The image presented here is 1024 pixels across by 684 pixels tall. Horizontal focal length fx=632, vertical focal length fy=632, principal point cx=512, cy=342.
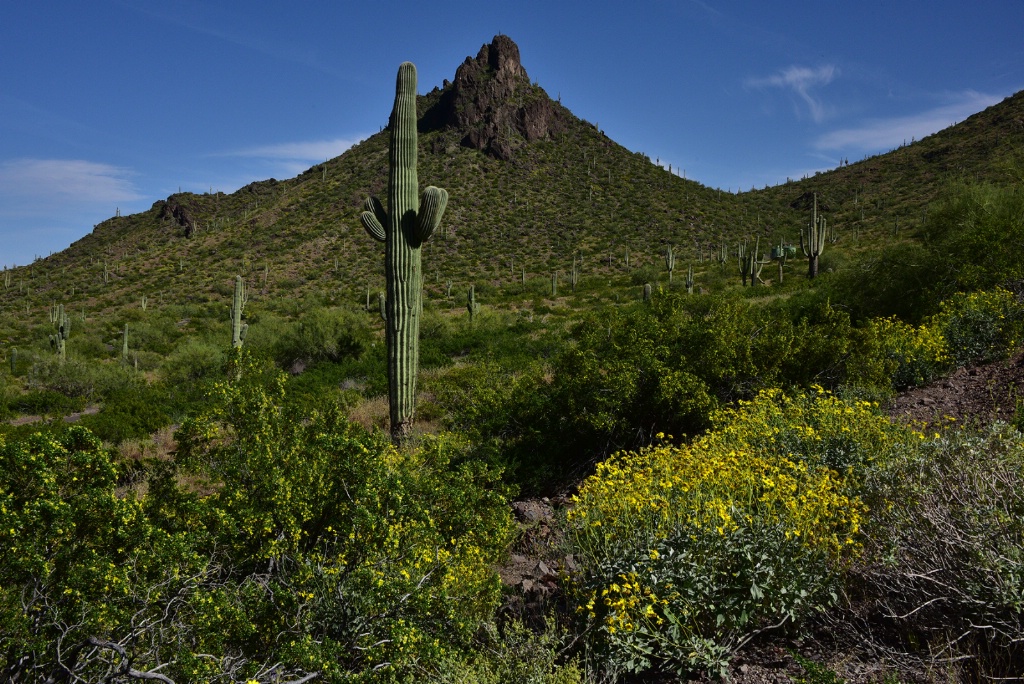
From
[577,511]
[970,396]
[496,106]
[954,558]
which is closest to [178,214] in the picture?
[496,106]

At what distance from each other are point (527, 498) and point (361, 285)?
39.6 m

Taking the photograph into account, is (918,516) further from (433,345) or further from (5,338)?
(5,338)

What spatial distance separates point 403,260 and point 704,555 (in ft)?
22.3

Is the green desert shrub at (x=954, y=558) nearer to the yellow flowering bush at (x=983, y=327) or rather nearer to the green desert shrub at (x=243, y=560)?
the green desert shrub at (x=243, y=560)

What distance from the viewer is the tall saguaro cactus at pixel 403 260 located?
31.0 feet

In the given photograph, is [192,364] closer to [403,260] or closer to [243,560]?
[403,260]

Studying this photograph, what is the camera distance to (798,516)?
160 inches

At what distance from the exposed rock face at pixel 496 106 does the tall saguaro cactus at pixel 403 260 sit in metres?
61.3

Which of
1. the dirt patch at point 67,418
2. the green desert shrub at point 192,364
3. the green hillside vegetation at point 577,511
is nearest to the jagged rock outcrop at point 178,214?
the green desert shrub at point 192,364

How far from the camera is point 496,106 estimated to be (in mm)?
74438

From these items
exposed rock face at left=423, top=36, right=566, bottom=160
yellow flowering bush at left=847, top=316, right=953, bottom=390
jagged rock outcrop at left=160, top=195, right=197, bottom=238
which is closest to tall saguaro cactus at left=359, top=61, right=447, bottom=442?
yellow flowering bush at left=847, top=316, right=953, bottom=390

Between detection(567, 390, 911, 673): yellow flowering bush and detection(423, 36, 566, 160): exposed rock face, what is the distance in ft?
221

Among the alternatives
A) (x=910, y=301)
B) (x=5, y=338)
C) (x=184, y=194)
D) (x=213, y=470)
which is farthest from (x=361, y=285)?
(x=184, y=194)

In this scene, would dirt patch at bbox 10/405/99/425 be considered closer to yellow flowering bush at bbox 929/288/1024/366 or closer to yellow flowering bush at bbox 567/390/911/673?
yellow flowering bush at bbox 567/390/911/673
